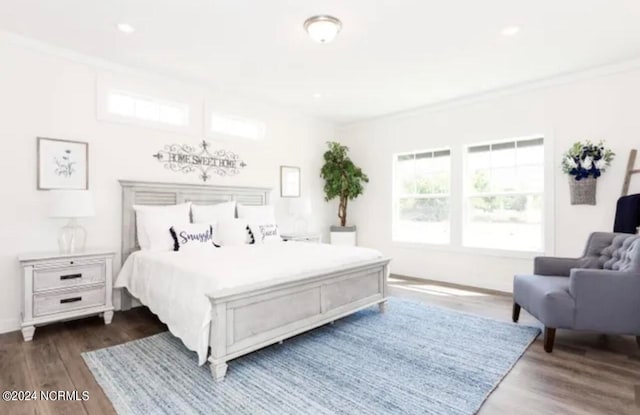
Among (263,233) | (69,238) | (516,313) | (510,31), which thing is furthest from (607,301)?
(69,238)

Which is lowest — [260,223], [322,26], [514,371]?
[514,371]

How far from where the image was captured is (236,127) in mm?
4914

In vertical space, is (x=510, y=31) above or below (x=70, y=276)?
above

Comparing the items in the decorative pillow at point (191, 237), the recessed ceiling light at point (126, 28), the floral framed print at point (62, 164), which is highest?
the recessed ceiling light at point (126, 28)

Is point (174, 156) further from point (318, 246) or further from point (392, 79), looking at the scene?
point (392, 79)

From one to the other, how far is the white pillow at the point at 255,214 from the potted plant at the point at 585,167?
3595 mm

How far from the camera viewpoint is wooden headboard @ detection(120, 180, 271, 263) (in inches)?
148

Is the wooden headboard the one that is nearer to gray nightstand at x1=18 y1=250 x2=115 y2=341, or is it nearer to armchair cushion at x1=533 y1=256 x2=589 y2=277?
gray nightstand at x1=18 y1=250 x2=115 y2=341

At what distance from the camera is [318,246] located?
3.79 metres

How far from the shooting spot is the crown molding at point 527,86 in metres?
3.74

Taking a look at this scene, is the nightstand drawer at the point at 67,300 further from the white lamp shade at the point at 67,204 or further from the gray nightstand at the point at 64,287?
the white lamp shade at the point at 67,204

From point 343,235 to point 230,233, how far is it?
8.11ft

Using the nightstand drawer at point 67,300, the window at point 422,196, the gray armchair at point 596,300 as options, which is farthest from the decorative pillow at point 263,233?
the gray armchair at point 596,300

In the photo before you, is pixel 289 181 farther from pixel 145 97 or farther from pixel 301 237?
pixel 145 97
